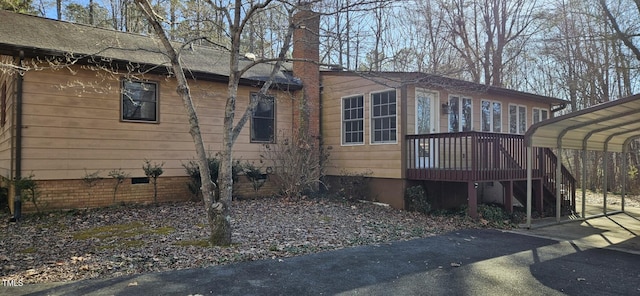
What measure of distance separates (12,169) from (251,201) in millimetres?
5356

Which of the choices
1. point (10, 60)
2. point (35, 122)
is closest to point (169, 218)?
point (35, 122)

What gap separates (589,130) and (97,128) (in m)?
11.9

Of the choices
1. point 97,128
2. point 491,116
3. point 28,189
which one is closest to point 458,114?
point 491,116

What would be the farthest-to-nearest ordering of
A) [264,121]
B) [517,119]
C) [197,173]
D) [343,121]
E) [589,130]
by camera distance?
[517,119] → [264,121] → [343,121] → [197,173] → [589,130]

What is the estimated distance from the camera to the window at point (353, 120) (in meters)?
11.1

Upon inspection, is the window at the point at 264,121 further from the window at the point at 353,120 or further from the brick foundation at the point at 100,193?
the window at the point at 353,120

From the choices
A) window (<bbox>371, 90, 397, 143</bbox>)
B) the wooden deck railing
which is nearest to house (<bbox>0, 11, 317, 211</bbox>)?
window (<bbox>371, 90, 397, 143</bbox>)

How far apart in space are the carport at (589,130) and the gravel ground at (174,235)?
7.97 feet

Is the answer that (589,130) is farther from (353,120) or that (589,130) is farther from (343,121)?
(343,121)

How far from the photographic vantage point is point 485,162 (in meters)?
8.87

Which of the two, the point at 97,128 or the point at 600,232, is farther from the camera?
the point at 97,128

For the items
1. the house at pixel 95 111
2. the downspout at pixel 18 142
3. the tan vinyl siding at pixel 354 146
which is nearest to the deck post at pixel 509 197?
the tan vinyl siding at pixel 354 146

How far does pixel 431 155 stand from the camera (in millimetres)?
9688

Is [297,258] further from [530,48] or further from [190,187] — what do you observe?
[530,48]
